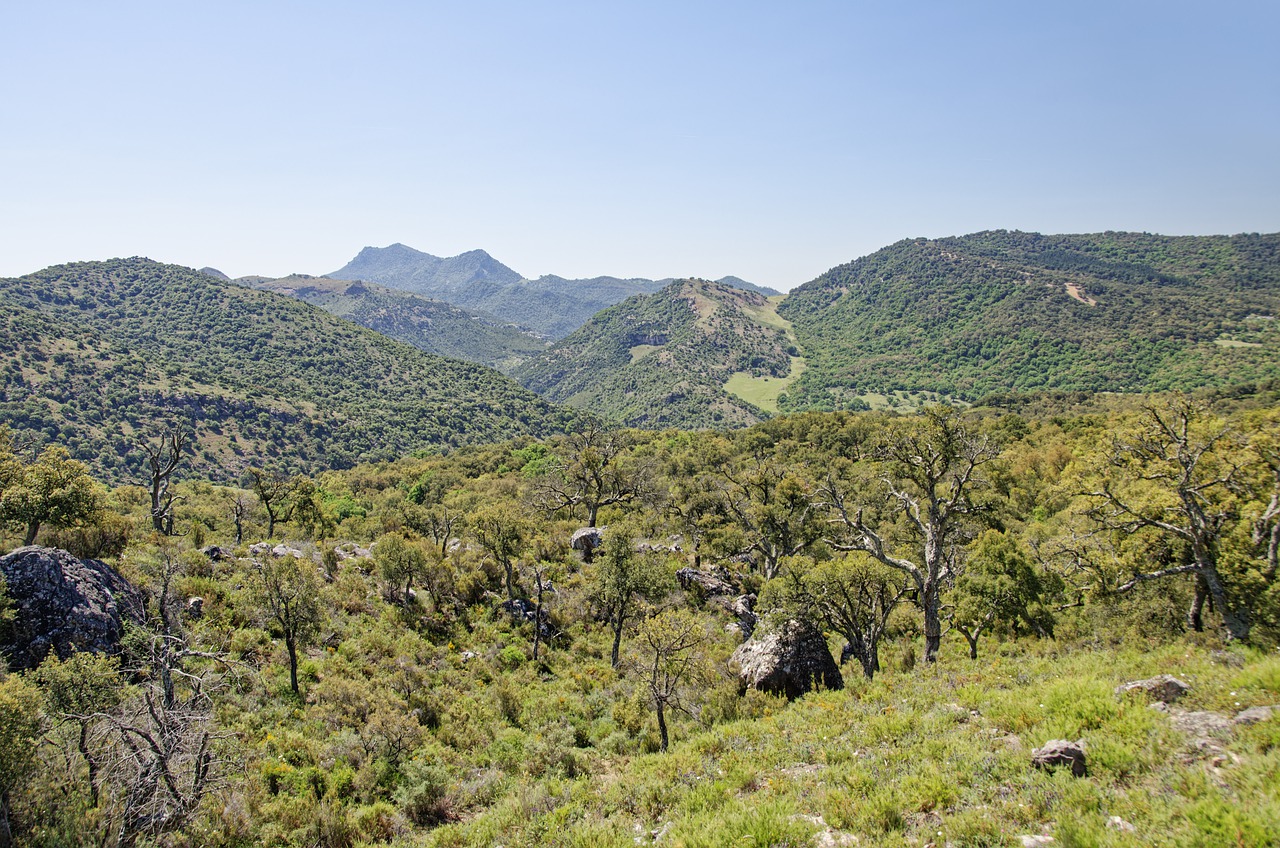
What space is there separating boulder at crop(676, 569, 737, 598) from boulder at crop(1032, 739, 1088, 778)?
25.3 meters

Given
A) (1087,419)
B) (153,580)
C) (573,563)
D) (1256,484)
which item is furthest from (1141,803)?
(1087,419)

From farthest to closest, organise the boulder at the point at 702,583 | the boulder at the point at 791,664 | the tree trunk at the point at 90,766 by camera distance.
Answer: the boulder at the point at 702,583 → the boulder at the point at 791,664 → the tree trunk at the point at 90,766

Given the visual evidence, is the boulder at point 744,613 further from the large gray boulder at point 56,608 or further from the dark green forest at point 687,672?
the large gray boulder at point 56,608

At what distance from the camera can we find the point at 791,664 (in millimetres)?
19188

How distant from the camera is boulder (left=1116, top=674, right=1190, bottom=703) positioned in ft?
29.6

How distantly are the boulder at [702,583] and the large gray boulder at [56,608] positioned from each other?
25610mm

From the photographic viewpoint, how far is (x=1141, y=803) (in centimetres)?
639

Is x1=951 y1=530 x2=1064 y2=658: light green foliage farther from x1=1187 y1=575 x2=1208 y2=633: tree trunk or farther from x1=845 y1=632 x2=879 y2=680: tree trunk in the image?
x1=1187 y1=575 x2=1208 y2=633: tree trunk

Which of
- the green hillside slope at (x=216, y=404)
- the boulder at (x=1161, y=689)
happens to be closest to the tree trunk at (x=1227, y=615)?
the boulder at (x=1161, y=689)

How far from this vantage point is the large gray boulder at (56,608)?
14875 millimetres

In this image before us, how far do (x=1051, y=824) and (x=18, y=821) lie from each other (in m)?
17.4

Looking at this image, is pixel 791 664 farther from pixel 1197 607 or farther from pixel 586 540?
pixel 586 540

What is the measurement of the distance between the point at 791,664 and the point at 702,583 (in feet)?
46.8

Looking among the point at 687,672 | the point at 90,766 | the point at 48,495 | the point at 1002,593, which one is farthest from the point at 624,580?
the point at 48,495
